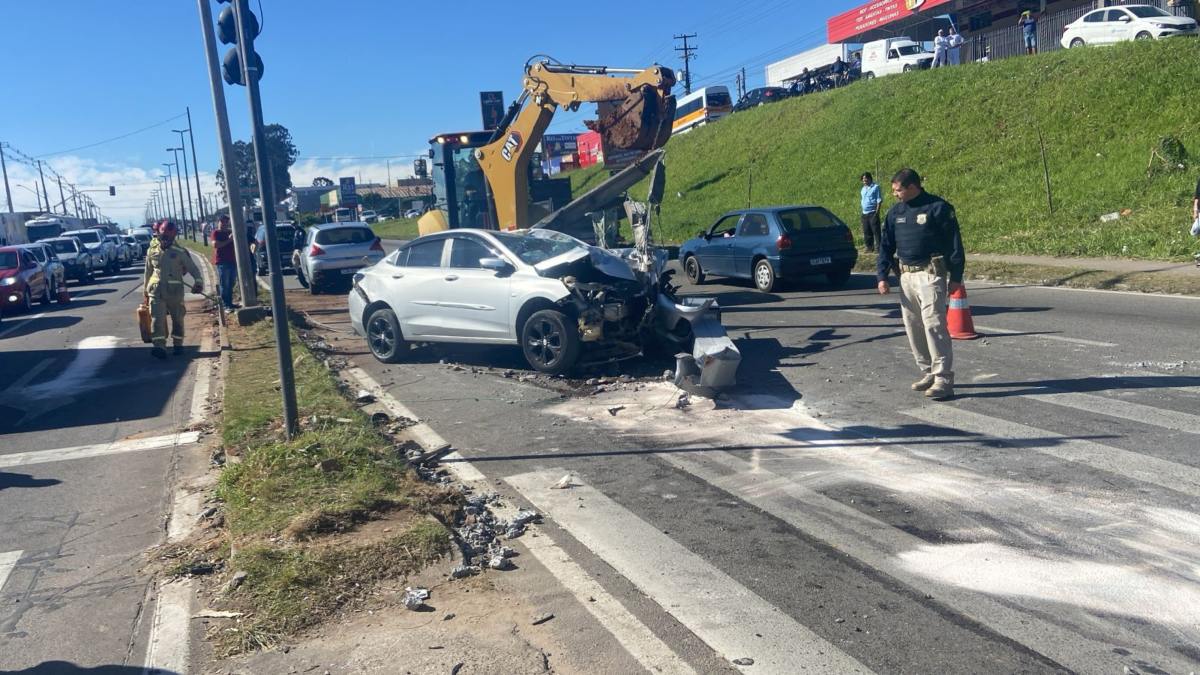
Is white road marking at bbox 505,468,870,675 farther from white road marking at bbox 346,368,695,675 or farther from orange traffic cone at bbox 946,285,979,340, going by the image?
orange traffic cone at bbox 946,285,979,340

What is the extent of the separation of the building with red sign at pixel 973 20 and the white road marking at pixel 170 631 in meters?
38.1

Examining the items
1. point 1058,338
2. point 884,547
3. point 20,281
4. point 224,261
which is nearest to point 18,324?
point 20,281

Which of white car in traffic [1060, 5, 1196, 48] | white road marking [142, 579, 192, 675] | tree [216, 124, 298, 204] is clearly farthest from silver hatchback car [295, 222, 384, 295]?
tree [216, 124, 298, 204]

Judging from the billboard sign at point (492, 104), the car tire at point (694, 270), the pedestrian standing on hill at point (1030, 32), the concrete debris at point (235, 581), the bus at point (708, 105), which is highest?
the bus at point (708, 105)

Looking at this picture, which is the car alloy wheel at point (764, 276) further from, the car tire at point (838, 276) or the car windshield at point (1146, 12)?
the car windshield at point (1146, 12)

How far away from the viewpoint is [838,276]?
57.6 ft

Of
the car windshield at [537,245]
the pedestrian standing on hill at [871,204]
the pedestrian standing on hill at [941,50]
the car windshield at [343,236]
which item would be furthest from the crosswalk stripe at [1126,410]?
the pedestrian standing on hill at [941,50]

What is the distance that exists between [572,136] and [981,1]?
60149 mm

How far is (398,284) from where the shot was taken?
11.9m

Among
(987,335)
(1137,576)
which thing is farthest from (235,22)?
(987,335)

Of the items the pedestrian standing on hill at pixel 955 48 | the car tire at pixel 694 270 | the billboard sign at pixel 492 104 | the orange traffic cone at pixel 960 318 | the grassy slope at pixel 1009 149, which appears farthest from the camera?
the pedestrian standing on hill at pixel 955 48

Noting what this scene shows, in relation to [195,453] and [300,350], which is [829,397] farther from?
[300,350]

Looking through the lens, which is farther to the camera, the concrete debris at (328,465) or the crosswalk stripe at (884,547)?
the concrete debris at (328,465)

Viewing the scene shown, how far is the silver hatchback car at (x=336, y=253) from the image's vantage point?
23.3 meters
